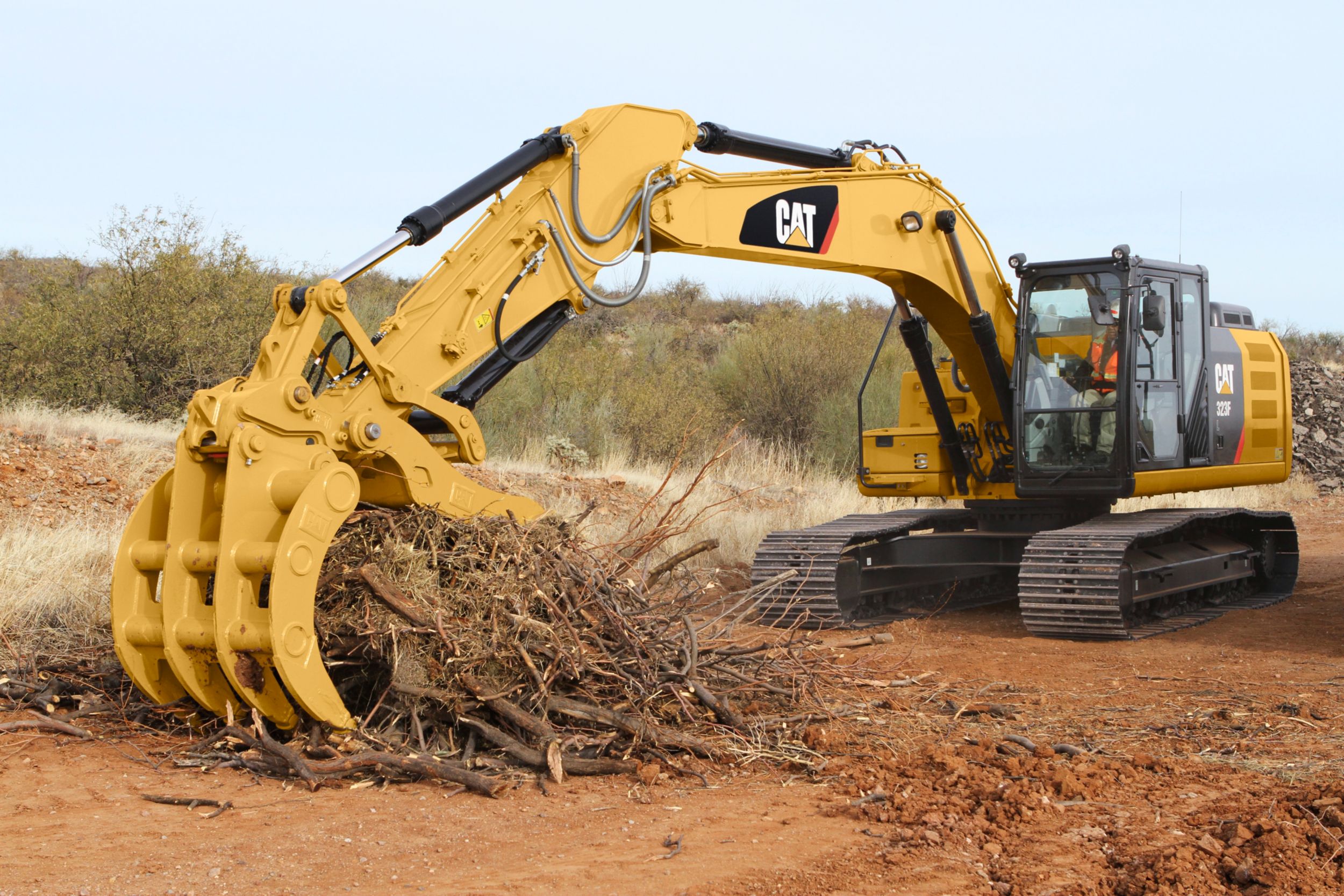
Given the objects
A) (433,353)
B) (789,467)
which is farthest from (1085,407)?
(789,467)

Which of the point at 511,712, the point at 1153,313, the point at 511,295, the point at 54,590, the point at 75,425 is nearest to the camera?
the point at 511,712

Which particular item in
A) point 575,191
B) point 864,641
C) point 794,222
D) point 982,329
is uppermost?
point 794,222

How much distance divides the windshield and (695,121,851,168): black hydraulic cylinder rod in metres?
2.08

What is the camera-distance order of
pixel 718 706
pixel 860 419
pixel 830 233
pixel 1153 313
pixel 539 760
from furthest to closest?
1. pixel 860 419
2. pixel 1153 313
3. pixel 830 233
4. pixel 718 706
5. pixel 539 760

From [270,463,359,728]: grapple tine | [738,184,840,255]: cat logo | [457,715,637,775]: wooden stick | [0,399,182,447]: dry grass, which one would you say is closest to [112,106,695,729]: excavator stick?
[270,463,359,728]: grapple tine

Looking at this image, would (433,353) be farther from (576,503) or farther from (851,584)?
(576,503)

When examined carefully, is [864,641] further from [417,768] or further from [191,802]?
[191,802]

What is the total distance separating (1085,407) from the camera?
29.3ft

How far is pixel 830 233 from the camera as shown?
769cm

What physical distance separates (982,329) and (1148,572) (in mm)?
2149

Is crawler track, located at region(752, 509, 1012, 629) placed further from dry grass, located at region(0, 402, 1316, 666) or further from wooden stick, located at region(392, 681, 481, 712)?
wooden stick, located at region(392, 681, 481, 712)

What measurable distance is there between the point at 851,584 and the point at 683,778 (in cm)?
475

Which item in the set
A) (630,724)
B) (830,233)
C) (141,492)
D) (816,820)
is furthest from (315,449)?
(141,492)

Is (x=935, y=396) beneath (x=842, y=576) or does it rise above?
above
